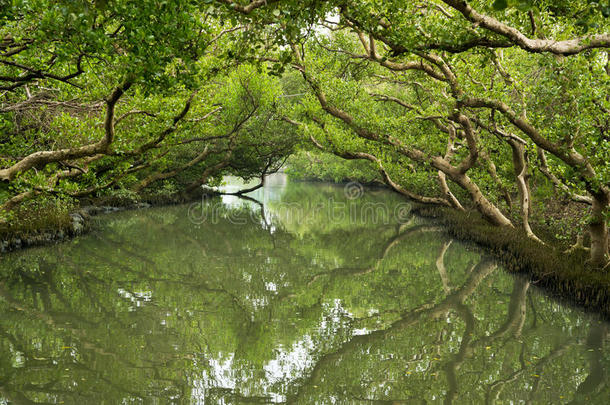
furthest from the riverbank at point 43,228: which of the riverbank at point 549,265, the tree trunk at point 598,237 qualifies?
the tree trunk at point 598,237

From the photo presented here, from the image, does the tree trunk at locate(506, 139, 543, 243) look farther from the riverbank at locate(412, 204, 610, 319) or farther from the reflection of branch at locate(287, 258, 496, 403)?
the reflection of branch at locate(287, 258, 496, 403)

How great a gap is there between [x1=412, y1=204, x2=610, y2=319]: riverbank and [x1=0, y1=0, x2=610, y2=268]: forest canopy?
1.61 feet

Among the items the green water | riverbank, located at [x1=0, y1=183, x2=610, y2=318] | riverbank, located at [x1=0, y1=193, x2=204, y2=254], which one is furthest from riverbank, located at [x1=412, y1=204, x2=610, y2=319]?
riverbank, located at [x1=0, y1=193, x2=204, y2=254]

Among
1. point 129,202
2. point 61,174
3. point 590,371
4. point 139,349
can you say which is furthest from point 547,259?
point 129,202

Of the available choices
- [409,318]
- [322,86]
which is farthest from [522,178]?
[322,86]

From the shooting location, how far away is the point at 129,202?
2214 centimetres

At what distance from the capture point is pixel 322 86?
1448 centimetres

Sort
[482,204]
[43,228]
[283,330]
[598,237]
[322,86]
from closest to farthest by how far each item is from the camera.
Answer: [283,330] < [598,237] < [43,228] < [482,204] < [322,86]

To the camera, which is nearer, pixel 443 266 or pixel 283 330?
pixel 283 330

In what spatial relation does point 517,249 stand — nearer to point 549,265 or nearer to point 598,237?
point 549,265

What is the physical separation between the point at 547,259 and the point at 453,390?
610cm

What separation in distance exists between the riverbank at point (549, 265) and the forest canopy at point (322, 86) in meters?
0.49

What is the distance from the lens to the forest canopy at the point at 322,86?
5742mm

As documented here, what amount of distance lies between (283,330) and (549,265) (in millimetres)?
6282
